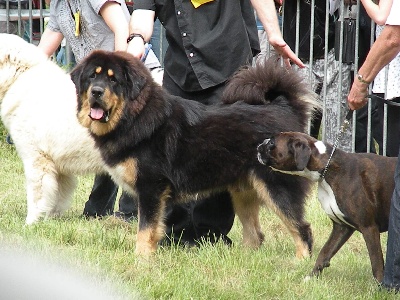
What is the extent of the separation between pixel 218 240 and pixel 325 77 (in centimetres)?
362

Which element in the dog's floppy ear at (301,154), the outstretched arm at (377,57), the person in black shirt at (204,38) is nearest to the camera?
the outstretched arm at (377,57)

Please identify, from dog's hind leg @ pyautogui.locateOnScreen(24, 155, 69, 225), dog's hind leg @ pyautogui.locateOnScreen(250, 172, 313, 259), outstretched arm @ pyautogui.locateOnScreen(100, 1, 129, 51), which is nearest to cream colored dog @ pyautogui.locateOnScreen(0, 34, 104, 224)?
dog's hind leg @ pyautogui.locateOnScreen(24, 155, 69, 225)

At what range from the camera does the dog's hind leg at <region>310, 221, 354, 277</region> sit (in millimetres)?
4172

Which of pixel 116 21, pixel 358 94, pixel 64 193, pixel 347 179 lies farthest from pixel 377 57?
pixel 64 193

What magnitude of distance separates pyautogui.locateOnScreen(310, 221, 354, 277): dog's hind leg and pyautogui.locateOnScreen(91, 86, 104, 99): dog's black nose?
178 cm

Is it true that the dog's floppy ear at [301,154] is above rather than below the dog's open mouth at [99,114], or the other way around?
below

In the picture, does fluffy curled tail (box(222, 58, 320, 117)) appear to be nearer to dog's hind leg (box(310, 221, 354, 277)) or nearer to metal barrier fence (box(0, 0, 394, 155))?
dog's hind leg (box(310, 221, 354, 277))

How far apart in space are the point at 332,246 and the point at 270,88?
4.16 feet

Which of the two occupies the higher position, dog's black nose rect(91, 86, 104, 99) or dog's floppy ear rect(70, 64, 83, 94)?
dog's floppy ear rect(70, 64, 83, 94)

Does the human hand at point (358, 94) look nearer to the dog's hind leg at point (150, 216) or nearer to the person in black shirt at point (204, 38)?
the person in black shirt at point (204, 38)

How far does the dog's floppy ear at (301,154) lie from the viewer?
3.99 meters

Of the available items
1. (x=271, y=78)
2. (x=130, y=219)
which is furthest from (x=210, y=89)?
(x=130, y=219)

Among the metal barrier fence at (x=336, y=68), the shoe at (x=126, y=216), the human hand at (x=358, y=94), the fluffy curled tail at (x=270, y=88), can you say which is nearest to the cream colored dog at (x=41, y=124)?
the shoe at (x=126, y=216)

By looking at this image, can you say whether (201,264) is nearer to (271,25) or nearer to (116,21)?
(271,25)
